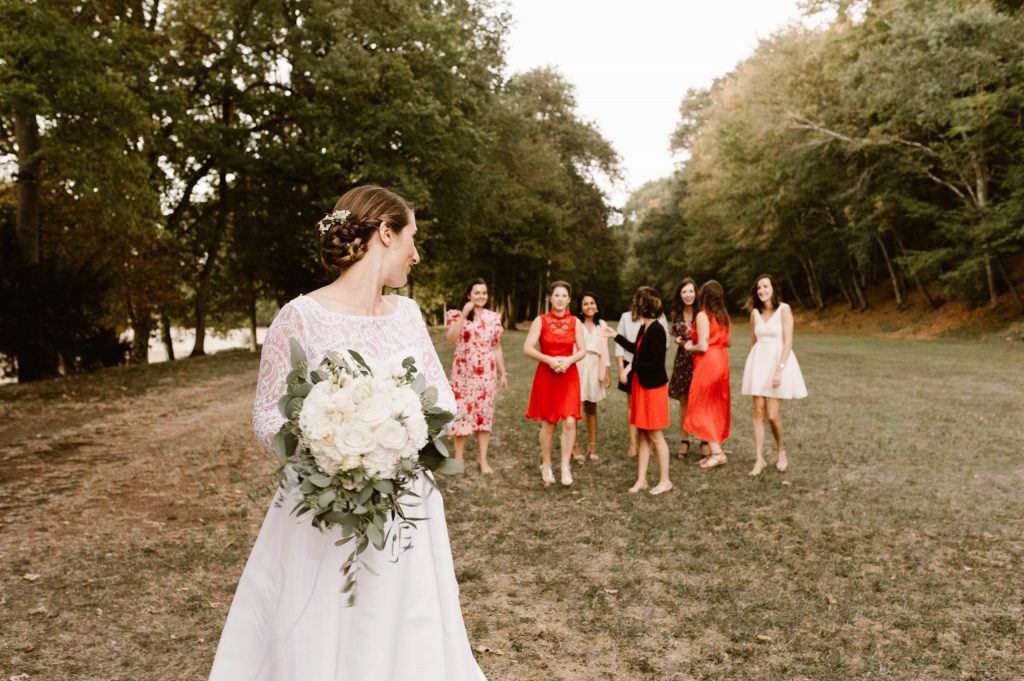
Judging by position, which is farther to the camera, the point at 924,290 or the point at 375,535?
the point at 924,290

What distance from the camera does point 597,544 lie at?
620cm

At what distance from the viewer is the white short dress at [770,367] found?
27.0 ft

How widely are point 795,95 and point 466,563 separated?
34.2 meters

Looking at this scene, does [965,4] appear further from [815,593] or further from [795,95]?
[815,593]

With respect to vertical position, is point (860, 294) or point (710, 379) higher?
point (860, 294)

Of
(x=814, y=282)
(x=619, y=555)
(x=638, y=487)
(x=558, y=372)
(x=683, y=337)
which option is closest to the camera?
(x=619, y=555)

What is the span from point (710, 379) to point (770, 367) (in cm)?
73

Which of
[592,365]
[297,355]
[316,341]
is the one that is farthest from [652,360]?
[297,355]

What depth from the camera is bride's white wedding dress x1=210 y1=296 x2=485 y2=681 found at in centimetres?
244

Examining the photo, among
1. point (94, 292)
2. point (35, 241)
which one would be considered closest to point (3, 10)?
point (35, 241)

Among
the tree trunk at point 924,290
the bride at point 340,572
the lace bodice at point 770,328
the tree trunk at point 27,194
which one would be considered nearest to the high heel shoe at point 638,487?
the lace bodice at point 770,328

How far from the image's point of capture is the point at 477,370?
342 inches

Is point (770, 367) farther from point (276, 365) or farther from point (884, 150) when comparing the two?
point (884, 150)

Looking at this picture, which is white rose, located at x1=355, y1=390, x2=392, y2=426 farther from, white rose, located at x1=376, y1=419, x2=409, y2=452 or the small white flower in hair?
the small white flower in hair
